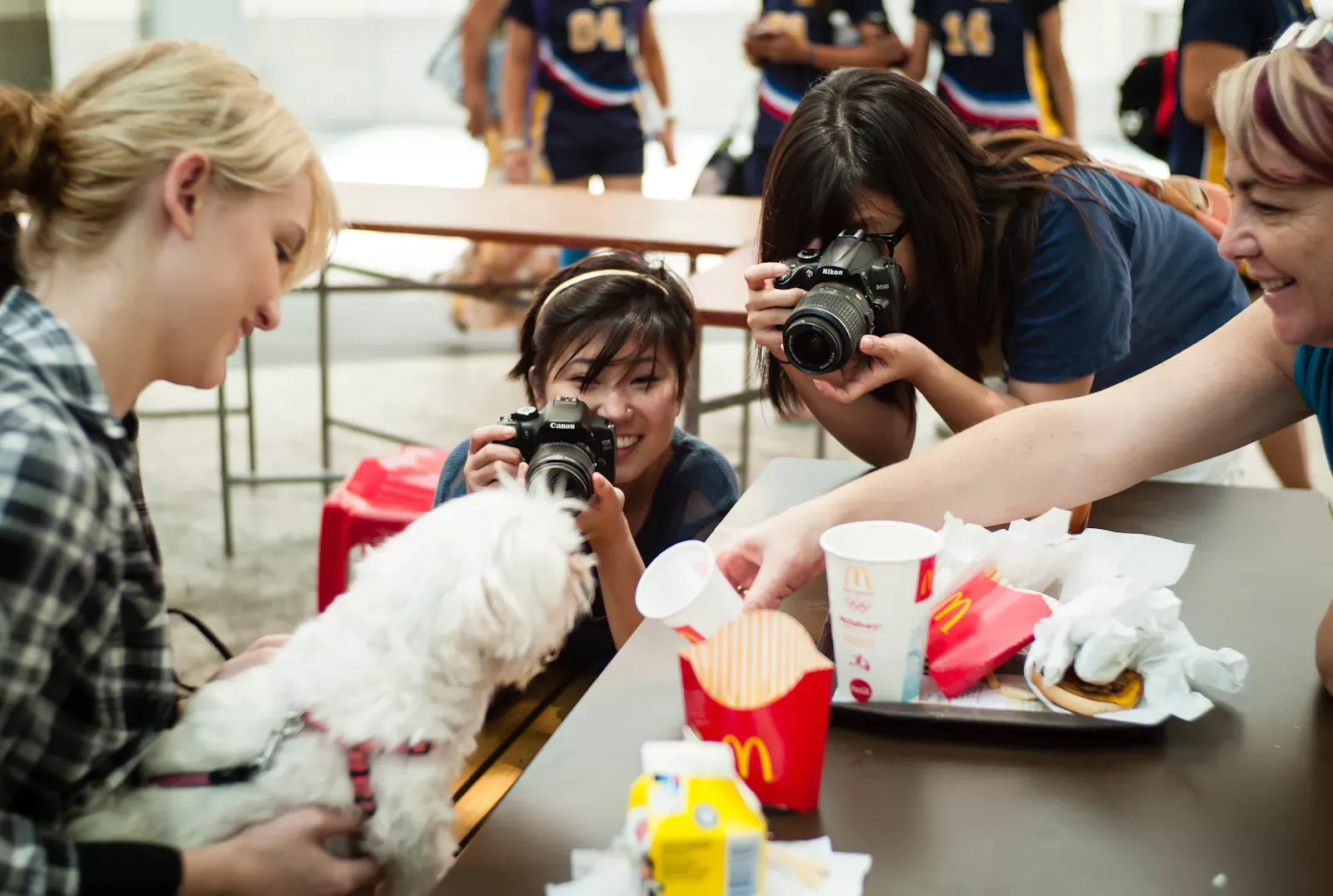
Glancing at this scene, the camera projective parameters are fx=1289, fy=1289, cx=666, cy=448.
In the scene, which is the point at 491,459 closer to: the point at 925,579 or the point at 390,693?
the point at 390,693

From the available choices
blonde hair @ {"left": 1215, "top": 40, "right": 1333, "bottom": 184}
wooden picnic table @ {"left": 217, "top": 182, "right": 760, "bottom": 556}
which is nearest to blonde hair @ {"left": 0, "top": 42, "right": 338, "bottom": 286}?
blonde hair @ {"left": 1215, "top": 40, "right": 1333, "bottom": 184}

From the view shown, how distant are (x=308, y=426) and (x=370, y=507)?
2.02 metres

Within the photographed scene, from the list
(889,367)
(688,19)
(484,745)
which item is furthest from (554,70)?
(688,19)

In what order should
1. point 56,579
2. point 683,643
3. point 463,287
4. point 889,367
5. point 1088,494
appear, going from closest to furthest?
point 56,579
point 683,643
point 1088,494
point 889,367
point 463,287

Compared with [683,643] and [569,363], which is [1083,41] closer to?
[569,363]

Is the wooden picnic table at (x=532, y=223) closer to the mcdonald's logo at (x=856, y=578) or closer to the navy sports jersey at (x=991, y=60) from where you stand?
the navy sports jersey at (x=991, y=60)

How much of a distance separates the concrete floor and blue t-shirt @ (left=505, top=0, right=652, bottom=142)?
906mm

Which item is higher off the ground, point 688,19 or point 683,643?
point 688,19

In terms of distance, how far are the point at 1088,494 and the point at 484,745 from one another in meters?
0.73

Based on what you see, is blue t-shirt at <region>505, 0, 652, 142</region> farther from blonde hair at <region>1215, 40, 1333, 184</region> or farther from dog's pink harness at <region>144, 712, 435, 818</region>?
dog's pink harness at <region>144, 712, 435, 818</region>

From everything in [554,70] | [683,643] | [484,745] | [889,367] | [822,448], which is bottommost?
[822,448]

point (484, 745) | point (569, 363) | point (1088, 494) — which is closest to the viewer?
point (1088, 494)

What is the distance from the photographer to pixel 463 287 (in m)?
3.41

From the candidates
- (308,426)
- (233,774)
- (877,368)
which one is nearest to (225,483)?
(308,426)
